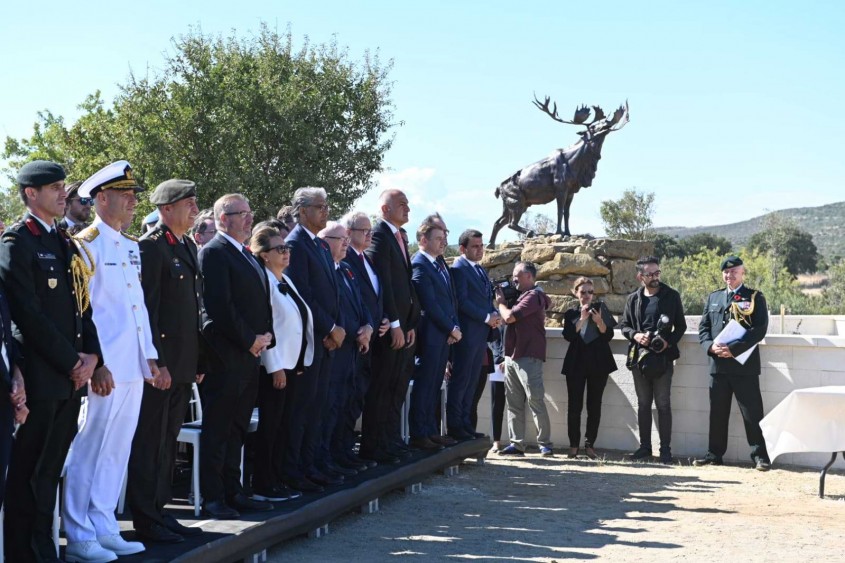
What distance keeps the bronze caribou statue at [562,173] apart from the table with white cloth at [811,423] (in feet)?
23.1

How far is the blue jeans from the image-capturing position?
10086mm

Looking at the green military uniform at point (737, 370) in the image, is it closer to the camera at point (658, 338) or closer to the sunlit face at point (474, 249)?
the camera at point (658, 338)

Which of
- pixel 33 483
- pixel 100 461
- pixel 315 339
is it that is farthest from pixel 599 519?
pixel 33 483

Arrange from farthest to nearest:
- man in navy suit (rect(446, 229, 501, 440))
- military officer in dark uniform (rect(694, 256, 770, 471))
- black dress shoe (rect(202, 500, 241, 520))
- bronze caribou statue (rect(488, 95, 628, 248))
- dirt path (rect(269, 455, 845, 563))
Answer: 1. bronze caribou statue (rect(488, 95, 628, 248))
2. military officer in dark uniform (rect(694, 256, 770, 471))
3. man in navy suit (rect(446, 229, 501, 440))
4. dirt path (rect(269, 455, 845, 563))
5. black dress shoe (rect(202, 500, 241, 520))

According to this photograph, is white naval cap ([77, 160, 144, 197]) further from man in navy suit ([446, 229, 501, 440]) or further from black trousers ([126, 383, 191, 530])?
man in navy suit ([446, 229, 501, 440])

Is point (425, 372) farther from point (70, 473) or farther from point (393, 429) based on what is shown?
point (70, 473)

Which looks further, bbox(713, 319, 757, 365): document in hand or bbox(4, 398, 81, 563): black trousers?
bbox(713, 319, 757, 365): document in hand

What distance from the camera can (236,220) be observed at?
5859 millimetres

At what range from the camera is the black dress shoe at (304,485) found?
6.48 metres

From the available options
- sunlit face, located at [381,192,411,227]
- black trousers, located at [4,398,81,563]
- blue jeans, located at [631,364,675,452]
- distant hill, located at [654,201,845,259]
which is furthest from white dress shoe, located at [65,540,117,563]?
distant hill, located at [654,201,845,259]

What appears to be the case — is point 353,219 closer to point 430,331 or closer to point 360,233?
point 360,233

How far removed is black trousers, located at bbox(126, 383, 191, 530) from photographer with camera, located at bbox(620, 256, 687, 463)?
5729mm

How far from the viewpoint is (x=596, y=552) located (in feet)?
20.1

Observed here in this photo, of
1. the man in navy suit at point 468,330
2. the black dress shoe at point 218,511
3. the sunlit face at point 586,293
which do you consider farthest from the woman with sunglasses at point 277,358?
the sunlit face at point 586,293
